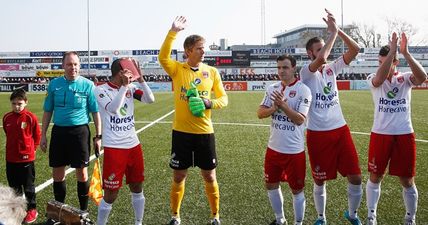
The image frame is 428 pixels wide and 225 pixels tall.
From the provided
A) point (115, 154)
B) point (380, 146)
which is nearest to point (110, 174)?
point (115, 154)

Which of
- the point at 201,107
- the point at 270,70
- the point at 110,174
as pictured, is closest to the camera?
the point at 110,174

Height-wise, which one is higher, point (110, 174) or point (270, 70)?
point (270, 70)

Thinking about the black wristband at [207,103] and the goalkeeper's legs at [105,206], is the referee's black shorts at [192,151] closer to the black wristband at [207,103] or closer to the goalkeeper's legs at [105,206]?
the black wristband at [207,103]

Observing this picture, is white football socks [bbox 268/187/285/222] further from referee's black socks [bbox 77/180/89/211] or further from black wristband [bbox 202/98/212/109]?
referee's black socks [bbox 77/180/89/211]

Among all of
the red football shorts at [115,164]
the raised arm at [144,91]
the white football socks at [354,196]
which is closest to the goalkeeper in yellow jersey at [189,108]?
the raised arm at [144,91]

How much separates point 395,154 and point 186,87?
8.11 feet

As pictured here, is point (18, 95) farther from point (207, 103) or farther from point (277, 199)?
point (277, 199)

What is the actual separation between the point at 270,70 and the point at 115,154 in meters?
56.5

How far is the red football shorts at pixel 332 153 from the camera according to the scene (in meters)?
4.46

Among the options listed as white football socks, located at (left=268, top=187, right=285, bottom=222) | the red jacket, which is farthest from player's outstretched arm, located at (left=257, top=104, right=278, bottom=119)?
the red jacket

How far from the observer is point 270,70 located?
195 ft

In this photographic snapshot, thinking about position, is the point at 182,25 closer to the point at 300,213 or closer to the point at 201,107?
the point at 201,107

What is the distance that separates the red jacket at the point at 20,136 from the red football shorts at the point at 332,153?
3491 mm

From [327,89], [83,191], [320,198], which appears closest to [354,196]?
[320,198]
